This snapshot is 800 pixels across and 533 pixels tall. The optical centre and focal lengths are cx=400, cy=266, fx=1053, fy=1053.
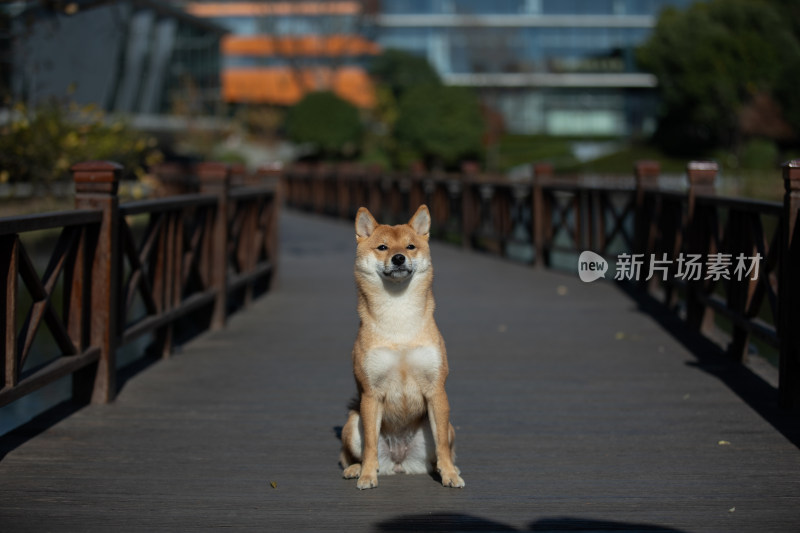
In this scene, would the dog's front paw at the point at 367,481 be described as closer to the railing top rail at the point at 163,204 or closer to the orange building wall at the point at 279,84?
the railing top rail at the point at 163,204

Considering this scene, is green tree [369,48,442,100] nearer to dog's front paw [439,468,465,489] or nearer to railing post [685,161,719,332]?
railing post [685,161,719,332]

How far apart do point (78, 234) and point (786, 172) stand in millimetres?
4151

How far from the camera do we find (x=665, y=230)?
10672 millimetres

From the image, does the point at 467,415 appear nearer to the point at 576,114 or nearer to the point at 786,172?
the point at 786,172

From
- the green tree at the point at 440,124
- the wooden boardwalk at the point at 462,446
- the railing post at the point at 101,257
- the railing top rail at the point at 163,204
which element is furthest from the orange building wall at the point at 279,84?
the railing post at the point at 101,257

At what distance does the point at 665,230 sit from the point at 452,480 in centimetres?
652

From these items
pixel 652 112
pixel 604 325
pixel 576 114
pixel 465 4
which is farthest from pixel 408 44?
pixel 604 325

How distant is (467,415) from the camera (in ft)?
20.7

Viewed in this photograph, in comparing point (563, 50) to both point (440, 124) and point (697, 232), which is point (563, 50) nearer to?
point (440, 124)

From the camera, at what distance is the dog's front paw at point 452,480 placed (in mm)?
4773

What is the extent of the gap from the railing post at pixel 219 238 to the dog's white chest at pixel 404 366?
16.5 feet

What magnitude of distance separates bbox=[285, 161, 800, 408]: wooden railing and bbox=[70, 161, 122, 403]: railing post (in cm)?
403

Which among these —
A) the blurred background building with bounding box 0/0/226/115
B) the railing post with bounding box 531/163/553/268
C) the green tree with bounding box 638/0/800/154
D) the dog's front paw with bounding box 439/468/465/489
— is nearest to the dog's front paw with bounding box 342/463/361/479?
the dog's front paw with bounding box 439/468/465/489

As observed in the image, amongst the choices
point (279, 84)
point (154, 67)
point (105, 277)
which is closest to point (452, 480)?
point (105, 277)
